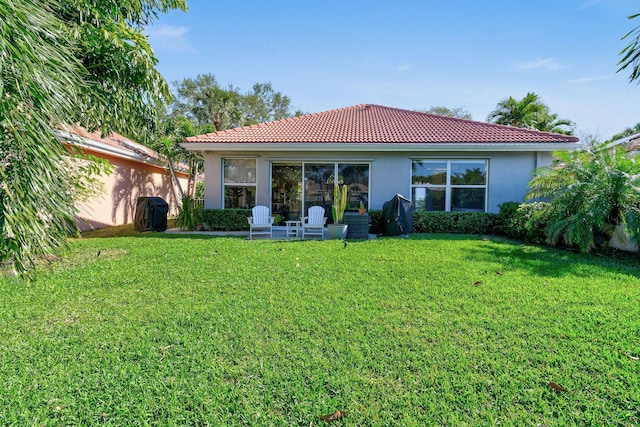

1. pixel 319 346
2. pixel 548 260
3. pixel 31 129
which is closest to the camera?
pixel 31 129

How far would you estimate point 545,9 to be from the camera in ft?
29.6

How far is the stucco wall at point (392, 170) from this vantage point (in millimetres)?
10781

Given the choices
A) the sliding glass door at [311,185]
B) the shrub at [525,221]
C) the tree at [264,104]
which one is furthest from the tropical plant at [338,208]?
the tree at [264,104]

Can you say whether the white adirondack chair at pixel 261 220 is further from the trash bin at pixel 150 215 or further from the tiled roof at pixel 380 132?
the trash bin at pixel 150 215

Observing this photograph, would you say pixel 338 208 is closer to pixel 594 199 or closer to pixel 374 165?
pixel 374 165

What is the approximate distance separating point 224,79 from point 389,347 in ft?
114

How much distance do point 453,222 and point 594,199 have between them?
3737 mm

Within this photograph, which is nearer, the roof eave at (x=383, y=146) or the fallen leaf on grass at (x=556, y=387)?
the fallen leaf on grass at (x=556, y=387)

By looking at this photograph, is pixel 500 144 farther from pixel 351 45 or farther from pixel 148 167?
pixel 148 167

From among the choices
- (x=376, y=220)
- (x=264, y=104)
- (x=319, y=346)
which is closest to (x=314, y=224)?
(x=376, y=220)

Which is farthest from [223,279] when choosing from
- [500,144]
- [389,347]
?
[500,144]

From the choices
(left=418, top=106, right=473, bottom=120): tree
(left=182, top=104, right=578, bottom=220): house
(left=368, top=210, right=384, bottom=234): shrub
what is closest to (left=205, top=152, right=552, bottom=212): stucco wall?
(left=182, top=104, right=578, bottom=220): house

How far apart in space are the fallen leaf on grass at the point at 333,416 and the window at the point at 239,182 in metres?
9.91

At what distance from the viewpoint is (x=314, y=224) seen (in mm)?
9586
